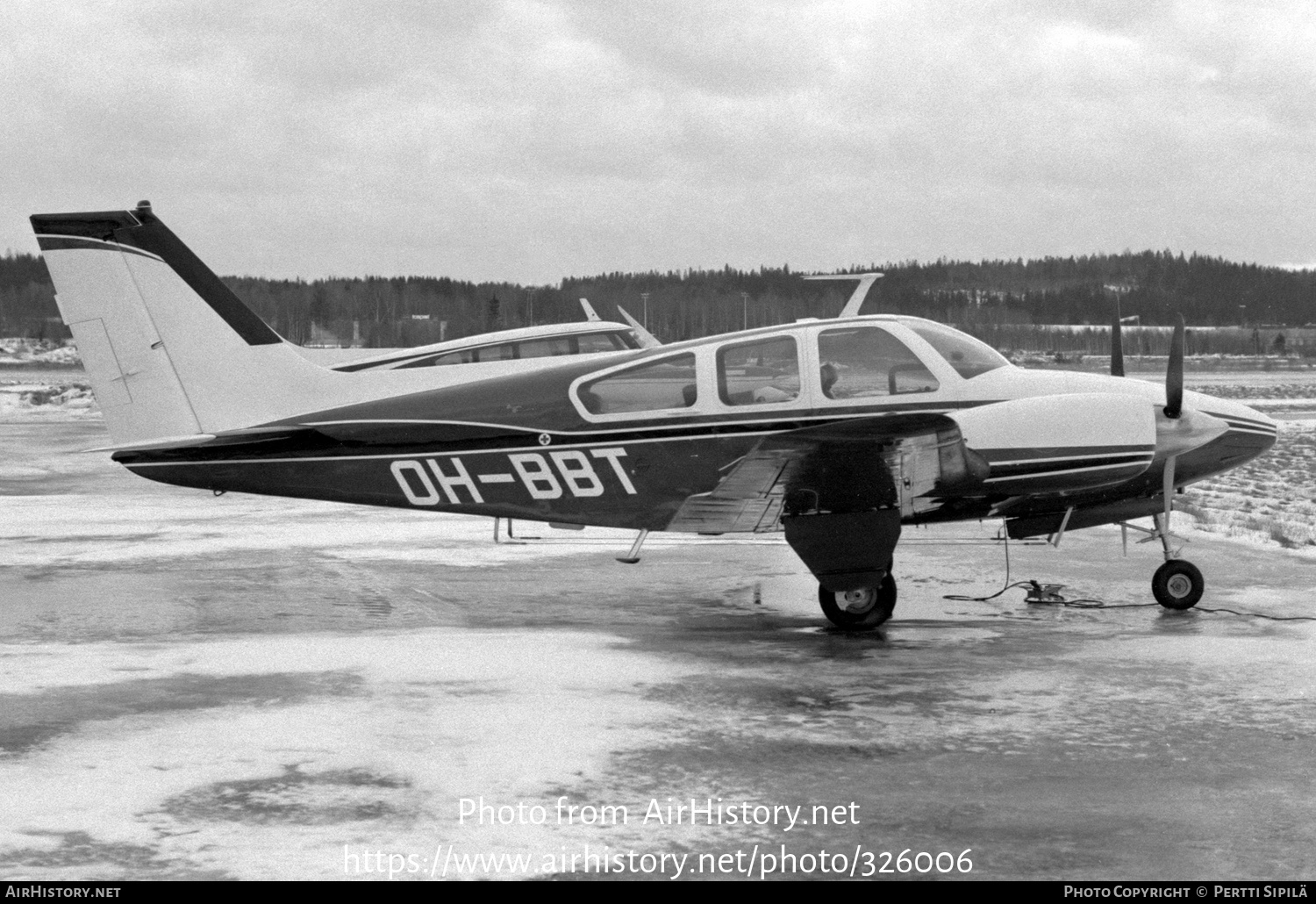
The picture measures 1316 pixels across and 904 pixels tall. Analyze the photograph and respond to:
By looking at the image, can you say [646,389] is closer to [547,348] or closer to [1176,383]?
[1176,383]

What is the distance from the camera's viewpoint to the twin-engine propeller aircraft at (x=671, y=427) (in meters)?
8.81

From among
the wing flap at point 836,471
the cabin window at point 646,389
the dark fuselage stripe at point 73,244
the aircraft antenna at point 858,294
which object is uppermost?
the dark fuselage stripe at point 73,244

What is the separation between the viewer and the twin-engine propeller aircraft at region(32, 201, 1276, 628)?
881 cm

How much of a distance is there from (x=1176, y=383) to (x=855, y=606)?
268 centimetres

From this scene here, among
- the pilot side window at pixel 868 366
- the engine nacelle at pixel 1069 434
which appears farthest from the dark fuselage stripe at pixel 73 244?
the engine nacelle at pixel 1069 434

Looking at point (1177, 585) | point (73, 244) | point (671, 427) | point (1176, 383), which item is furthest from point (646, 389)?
point (73, 244)

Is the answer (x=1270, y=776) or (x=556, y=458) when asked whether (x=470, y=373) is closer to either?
(x=556, y=458)

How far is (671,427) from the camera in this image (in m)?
9.14

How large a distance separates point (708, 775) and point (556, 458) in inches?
151

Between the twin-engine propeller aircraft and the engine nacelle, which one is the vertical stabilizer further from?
the engine nacelle

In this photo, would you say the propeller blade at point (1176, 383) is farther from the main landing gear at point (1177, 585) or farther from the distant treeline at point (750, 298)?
the distant treeline at point (750, 298)

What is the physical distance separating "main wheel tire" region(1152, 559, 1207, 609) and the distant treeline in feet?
272

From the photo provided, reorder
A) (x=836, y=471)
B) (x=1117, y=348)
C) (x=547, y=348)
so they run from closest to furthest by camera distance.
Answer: (x=836, y=471)
(x=1117, y=348)
(x=547, y=348)

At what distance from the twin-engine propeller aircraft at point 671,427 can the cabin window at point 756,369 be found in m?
0.01
